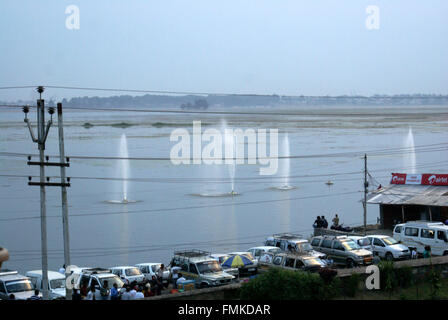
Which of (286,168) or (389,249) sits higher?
(286,168)

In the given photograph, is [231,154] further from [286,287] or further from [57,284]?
[286,287]

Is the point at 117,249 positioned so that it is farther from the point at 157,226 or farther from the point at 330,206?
the point at 330,206

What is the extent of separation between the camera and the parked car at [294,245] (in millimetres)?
20617

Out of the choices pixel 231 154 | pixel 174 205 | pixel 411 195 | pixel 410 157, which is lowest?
pixel 174 205

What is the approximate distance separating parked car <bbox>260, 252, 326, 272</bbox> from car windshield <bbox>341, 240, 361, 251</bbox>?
2.06 metres

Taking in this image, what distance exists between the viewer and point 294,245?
22.2 m

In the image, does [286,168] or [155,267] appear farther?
[286,168]

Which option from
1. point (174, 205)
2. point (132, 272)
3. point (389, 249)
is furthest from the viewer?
point (174, 205)

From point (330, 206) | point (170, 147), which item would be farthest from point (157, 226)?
point (170, 147)

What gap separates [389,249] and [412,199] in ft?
20.2

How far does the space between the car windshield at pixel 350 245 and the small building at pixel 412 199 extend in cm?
587

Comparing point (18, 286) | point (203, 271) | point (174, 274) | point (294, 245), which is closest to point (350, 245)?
point (294, 245)

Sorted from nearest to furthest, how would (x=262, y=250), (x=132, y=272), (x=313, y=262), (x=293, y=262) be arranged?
(x=313, y=262)
(x=293, y=262)
(x=132, y=272)
(x=262, y=250)

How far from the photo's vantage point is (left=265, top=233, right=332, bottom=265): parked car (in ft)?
67.6
